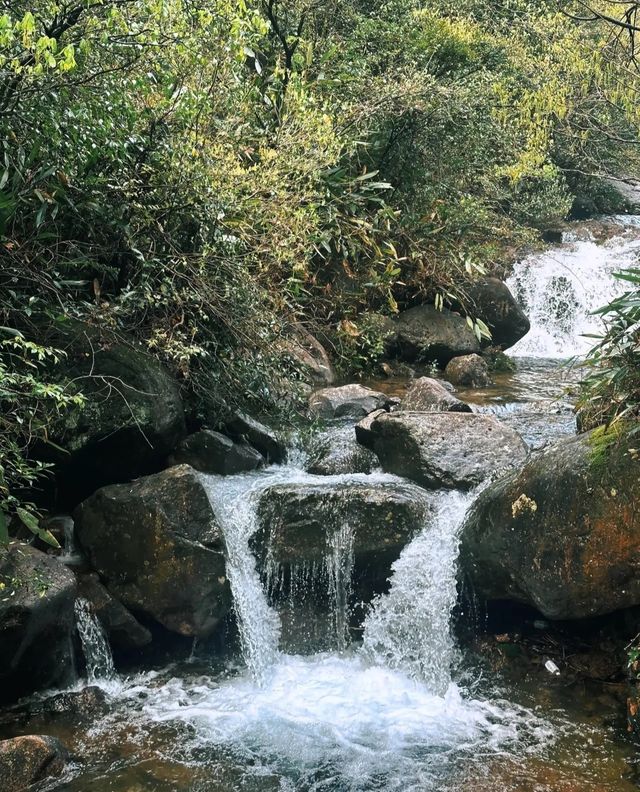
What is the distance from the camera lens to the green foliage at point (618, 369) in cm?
595

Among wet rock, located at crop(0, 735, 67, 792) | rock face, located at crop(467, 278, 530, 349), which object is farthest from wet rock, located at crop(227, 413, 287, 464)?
rock face, located at crop(467, 278, 530, 349)

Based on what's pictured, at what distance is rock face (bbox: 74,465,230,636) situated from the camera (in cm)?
647

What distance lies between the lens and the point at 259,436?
8.50 metres

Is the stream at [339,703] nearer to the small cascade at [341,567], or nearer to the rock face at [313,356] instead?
the small cascade at [341,567]

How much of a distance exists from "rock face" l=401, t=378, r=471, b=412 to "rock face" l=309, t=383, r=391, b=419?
1.19 feet

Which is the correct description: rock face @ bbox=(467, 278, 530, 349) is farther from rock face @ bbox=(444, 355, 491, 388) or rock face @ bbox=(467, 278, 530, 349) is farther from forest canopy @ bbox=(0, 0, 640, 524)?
rock face @ bbox=(444, 355, 491, 388)

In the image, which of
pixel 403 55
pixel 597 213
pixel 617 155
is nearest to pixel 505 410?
pixel 403 55

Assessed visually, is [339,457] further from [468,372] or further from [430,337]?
[430,337]

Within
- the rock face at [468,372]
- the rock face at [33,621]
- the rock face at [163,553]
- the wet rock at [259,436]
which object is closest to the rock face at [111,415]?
the rock face at [163,553]

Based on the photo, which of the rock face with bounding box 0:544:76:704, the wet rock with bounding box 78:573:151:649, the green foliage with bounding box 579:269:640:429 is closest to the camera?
the rock face with bounding box 0:544:76:704

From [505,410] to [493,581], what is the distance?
14.5ft

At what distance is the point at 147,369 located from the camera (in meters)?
7.18

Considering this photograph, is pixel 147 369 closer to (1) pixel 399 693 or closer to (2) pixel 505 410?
(1) pixel 399 693

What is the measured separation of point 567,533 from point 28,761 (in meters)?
4.08
